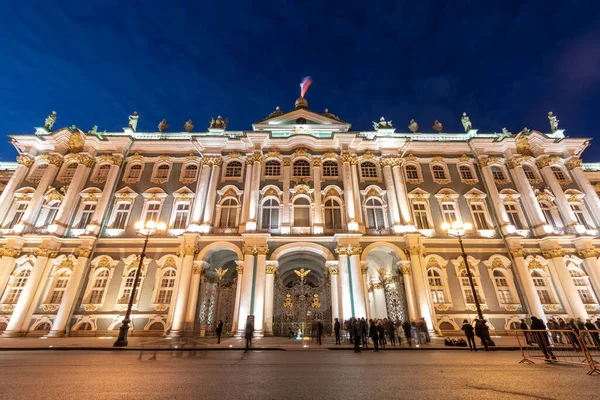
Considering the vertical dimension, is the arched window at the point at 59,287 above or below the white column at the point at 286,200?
below

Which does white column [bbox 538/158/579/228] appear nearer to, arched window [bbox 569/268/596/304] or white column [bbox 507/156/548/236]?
white column [bbox 507/156/548/236]

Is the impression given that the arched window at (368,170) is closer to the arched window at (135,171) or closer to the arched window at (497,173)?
the arched window at (497,173)

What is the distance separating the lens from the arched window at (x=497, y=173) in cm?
2402

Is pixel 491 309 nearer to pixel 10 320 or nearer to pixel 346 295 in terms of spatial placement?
pixel 346 295

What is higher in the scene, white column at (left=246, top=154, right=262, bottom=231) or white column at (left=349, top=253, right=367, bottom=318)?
white column at (left=246, top=154, right=262, bottom=231)

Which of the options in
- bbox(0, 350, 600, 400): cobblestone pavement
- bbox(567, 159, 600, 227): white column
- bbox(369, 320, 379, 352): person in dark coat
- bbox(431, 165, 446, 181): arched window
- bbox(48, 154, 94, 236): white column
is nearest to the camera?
bbox(0, 350, 600, 400): cobblestone pavement

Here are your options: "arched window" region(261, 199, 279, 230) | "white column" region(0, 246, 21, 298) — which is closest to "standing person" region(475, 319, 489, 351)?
"arched window" region(261, 199, 279, 230)

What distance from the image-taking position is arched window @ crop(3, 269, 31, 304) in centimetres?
1880

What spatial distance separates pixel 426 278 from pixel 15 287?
1088 inches

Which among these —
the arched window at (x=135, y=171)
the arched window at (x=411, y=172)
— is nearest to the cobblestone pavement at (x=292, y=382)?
the arched window at (x=411, y=172)

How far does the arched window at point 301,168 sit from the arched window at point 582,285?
20351mm

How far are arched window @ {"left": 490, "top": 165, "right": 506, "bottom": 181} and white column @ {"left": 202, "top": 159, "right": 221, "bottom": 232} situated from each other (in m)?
23.1

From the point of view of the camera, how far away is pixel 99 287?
19.6 m

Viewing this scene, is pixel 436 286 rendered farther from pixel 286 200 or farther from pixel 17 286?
pixel 17 286
